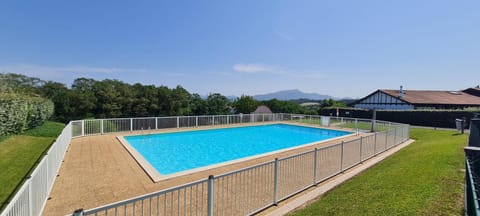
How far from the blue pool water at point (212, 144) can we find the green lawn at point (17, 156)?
11.8 ft

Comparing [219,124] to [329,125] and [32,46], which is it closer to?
[329,125]

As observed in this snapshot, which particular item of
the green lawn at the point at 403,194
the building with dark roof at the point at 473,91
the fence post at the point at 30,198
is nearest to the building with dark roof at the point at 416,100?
the building with dark roof at the point at 473,91

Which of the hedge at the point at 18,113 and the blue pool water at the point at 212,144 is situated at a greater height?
the hedge at the point at 18,113

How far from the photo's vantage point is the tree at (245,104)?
25.5m

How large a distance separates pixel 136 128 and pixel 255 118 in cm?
949

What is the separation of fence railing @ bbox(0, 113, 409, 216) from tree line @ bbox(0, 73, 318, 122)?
Result: 5947 mm

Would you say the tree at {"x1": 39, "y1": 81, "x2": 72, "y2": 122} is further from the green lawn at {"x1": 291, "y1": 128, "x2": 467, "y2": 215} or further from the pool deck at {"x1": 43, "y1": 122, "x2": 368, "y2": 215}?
the green lawn at {"x1": 291, "y1": 128, "x2": 467, "y2": 215}

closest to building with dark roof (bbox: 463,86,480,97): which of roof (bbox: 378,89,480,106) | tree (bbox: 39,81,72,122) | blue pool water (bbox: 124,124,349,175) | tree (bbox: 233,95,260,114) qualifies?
roof (bbox: 378,89,480,106)

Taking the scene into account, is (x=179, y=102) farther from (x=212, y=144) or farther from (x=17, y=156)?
(x=17, y=156)

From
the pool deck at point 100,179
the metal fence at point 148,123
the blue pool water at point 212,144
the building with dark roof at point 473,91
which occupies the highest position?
Answer: the building with dark roof at point 473,91

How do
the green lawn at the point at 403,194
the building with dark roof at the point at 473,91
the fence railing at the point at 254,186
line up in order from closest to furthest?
the fence railing at the point at 254,186 → the green lawn at the point at 403,194 → the building with dark roof at the point at 473,91

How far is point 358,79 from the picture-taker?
98.5ft

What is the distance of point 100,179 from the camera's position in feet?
20.6

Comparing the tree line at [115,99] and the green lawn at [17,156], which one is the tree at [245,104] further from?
the green lawn at [17,156]
